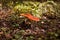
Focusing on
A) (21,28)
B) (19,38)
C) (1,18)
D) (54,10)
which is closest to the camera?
(19,38)

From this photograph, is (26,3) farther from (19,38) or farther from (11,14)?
(19,38)

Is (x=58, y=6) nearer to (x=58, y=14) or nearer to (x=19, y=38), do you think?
(x=58, y=14)

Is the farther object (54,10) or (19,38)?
(54,10)

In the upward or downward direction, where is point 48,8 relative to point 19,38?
upward

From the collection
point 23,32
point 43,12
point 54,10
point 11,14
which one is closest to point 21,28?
point 23,32

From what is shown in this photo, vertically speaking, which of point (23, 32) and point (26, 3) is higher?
point (26, 3)

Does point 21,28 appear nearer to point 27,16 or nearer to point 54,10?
point 27,16

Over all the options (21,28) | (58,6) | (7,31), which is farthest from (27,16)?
(58,6)

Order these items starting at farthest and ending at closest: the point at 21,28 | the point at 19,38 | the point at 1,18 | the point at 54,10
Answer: the point at 54,10, the point at 1,18, the point at 21,28, the point at 19,38

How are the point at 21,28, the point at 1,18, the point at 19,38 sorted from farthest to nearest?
the point at 1,18 → the point at 21,28 → the point at 19,38

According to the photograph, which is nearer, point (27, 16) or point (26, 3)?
point (27, 16)
